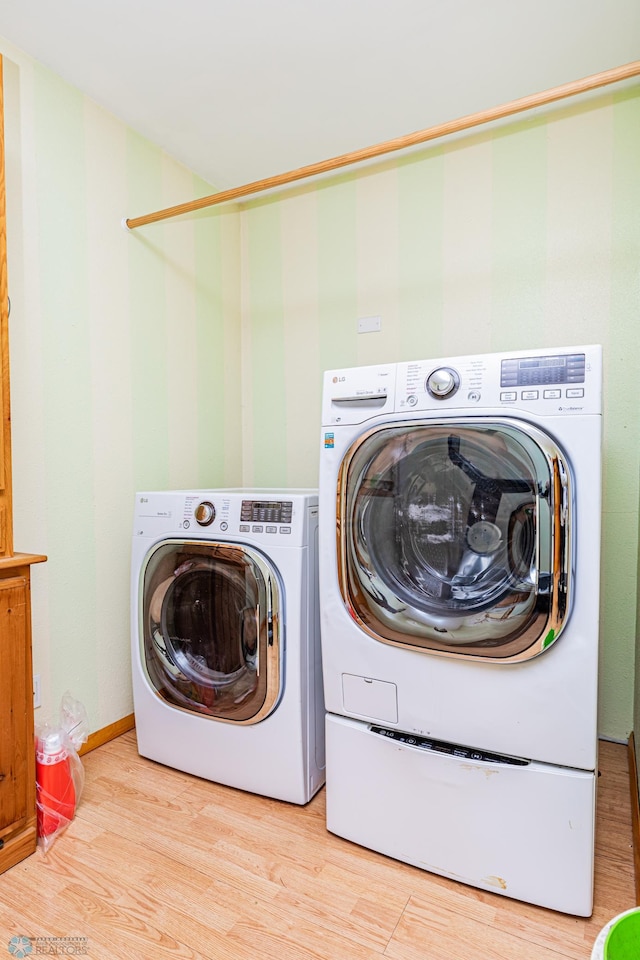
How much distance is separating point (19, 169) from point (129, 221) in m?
0.45

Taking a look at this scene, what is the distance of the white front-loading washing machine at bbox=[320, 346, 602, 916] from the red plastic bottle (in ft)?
2.71

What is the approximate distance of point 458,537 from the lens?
1386mm

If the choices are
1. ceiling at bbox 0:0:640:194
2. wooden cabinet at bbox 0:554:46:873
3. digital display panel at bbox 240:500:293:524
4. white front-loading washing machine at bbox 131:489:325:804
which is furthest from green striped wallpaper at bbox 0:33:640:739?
digital display panel at bbox 240:500:293:524

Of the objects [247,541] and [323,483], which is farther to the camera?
[247,541]

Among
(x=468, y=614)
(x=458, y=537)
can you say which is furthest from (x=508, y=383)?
(x=468, y=614)

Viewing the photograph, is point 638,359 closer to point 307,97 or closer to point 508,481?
point 508,481

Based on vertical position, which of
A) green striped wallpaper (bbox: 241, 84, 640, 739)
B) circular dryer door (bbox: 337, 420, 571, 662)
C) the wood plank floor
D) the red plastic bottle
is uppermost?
green striped wallpaper (bbox: 241, 84, 640, 739)

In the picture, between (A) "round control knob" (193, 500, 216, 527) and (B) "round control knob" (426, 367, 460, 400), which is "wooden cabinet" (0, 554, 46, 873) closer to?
(A) "round control knob" (193, 500, 216, 527)

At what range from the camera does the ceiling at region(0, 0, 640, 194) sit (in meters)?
1.67

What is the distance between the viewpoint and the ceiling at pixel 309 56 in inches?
65.6

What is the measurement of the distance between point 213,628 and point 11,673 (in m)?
0.61

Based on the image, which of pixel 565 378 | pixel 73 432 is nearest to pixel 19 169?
pixel 73 432

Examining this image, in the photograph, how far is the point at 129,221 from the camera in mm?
2184

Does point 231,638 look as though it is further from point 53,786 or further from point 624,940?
point 624,940
